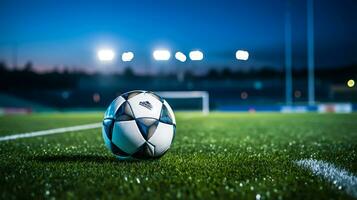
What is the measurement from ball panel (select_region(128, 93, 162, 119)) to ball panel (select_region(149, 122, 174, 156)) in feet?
0.63

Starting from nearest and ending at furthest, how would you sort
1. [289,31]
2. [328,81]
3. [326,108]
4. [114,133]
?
[114,133] < [326,108] < [289,31] < [328,81]

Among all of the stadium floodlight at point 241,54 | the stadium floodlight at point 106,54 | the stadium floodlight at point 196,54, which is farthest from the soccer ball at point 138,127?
the stadium floodlight at point 106,54

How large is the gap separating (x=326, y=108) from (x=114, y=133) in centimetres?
4042

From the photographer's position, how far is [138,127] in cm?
648

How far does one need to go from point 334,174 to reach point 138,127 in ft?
9.10

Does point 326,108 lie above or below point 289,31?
below

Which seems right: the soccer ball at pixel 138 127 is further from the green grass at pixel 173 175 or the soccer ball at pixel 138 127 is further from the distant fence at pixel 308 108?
the distant fence at pixel 308 108

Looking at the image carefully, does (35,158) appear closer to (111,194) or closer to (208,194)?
(111,194)

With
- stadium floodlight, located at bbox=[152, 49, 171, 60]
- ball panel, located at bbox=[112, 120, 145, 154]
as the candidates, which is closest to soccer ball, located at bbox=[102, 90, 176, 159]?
ball panel, located at bbox=[112, 120, 145, 154]

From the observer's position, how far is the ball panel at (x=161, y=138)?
21.4ft

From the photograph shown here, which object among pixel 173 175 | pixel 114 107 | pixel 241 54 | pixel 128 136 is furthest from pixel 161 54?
pixel 173 175

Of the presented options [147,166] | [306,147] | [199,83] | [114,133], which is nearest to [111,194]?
[147,166]

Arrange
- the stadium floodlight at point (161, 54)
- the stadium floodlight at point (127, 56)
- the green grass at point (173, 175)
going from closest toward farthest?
the green grass at point (173, 175) → the stadium floodlight at point (127, 56) → the stadium floodlight at point (161, 54)

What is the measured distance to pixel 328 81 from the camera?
255 feet
